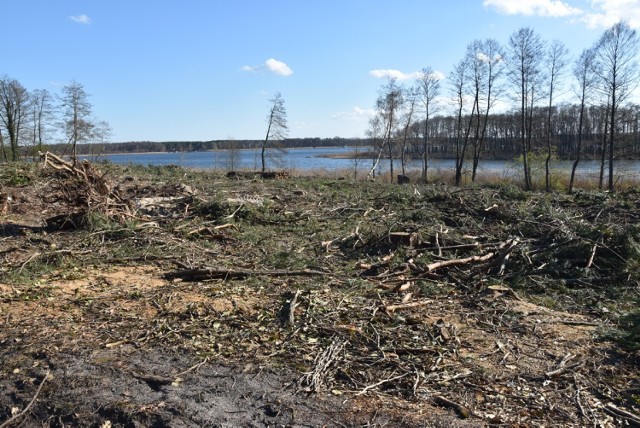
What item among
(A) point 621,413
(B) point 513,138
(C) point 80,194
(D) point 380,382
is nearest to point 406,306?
(D) point 380,382

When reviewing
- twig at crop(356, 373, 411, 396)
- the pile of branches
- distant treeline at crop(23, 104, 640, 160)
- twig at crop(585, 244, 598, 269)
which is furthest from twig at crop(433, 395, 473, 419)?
distant treeline at crop(23, 104, 640, 160)

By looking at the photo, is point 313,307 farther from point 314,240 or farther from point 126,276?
point 314,240

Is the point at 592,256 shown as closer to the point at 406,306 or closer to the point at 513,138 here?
the point at 406,306

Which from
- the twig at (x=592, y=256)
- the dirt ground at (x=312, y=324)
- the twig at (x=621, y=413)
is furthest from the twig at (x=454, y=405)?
the twig at (x=592, y=256)

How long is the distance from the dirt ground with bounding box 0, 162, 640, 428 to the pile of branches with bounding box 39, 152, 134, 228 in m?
0.05

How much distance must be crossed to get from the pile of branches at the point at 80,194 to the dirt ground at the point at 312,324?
0.05m

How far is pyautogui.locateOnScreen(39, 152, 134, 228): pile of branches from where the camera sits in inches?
A: 332

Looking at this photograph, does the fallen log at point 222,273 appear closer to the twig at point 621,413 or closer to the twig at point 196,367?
the twig at point 196,367

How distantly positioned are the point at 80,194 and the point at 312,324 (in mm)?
5882

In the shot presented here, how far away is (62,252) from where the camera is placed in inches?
265

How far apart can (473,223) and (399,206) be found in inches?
104

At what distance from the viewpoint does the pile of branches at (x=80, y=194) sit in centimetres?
842

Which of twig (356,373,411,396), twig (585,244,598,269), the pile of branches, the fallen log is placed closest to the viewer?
twig (356,373,411,396)

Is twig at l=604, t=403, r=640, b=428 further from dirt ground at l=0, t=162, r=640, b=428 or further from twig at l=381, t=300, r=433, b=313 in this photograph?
twig at l=381, t=300, r=433, b=313
